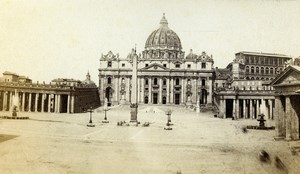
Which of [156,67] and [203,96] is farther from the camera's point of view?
[156,67]

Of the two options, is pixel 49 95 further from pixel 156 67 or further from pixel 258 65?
pixel 156 67

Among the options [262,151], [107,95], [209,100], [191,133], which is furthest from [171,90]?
[262,151]

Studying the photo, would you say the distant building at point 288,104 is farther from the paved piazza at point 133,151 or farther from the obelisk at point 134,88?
the obelisk at point 134,88

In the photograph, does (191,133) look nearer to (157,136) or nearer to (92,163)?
(157,136)

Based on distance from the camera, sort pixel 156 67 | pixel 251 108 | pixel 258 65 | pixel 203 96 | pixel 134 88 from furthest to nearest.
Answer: pixel 156 67
pixel 203 96
pixel 258 65
pixel 134 88
pixel 251 108

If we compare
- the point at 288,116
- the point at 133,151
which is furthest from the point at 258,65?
the point at 133,151

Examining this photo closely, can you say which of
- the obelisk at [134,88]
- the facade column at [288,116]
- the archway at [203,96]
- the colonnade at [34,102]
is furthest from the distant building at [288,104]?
the archway at [203,96]

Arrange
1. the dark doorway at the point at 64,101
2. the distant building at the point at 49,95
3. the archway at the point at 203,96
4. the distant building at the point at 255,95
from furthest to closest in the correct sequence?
the archway at the point at 203,96
the dark doorway at the point at 64,101
the distant building at the point at 49,95
the distant building at the point at 255,95
